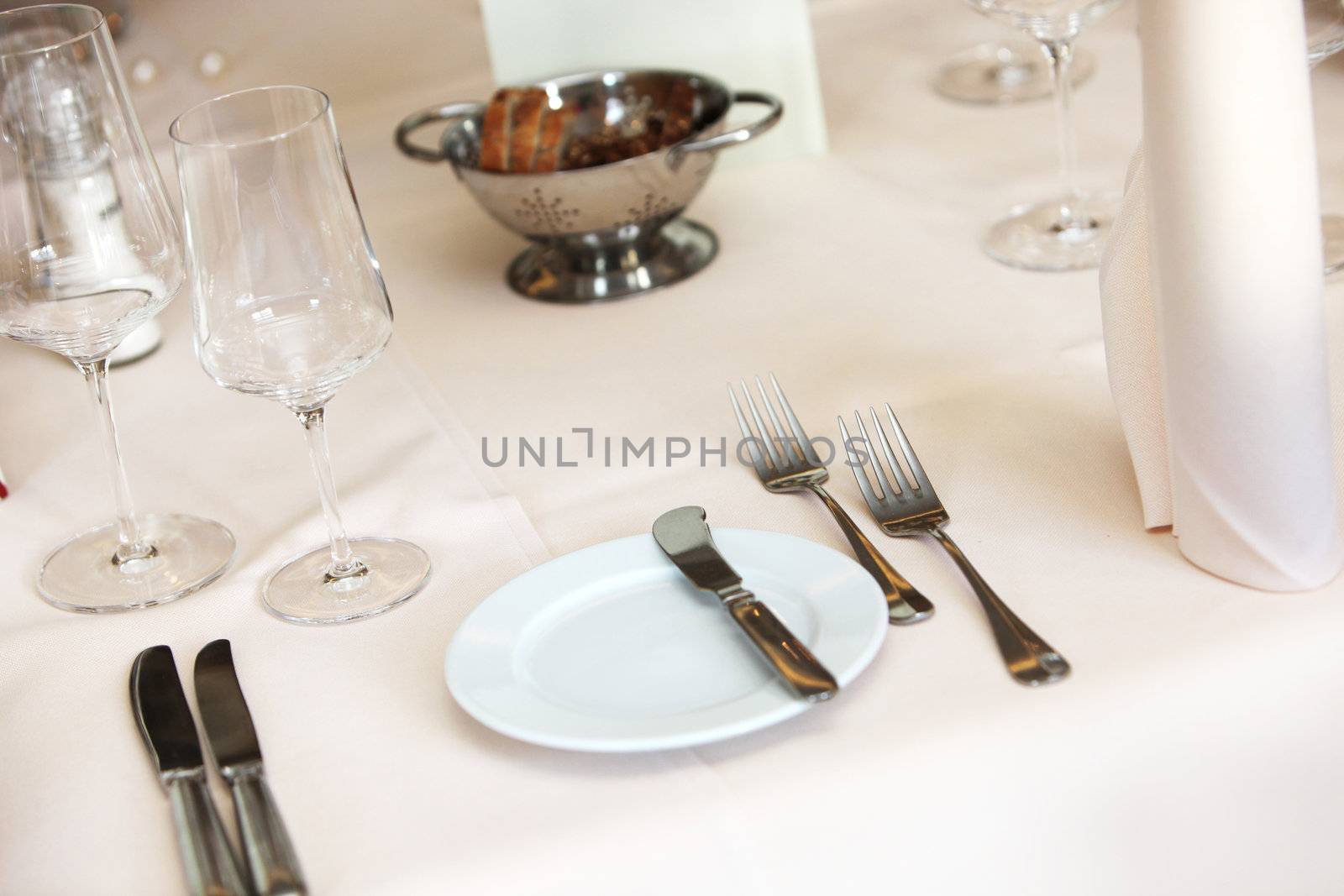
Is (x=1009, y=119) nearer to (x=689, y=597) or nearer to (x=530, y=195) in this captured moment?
(x=530, y=195)

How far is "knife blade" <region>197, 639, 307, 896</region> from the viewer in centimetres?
45

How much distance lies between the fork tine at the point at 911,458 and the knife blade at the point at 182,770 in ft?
1.10

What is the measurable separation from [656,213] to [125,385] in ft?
1.26

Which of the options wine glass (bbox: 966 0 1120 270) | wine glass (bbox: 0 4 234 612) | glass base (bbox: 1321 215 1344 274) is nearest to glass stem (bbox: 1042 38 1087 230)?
wine glass (bbox: 966 0 1120 270)

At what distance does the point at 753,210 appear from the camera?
1.09 metres

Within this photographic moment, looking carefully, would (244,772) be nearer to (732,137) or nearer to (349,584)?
(349,584)

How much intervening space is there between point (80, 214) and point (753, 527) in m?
0.35

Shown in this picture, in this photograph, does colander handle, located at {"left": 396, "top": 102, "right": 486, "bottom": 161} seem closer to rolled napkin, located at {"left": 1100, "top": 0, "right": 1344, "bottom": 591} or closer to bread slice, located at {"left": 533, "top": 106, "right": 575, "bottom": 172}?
bread slice, located at {"left": 533, "top": 106, "right": 575, "bottom": 172}

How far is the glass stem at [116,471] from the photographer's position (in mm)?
667

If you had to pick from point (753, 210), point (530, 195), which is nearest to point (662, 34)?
point (753, 210)

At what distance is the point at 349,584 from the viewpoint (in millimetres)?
647

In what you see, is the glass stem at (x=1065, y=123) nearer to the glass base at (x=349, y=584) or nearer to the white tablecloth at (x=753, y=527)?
the white tablecloth at (x=753, y=527)

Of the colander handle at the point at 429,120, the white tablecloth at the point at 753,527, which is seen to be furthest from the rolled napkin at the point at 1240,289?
the colander handle at the point at 429,120

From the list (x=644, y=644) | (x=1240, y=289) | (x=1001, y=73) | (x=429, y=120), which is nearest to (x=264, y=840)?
(x=644, y=644)
